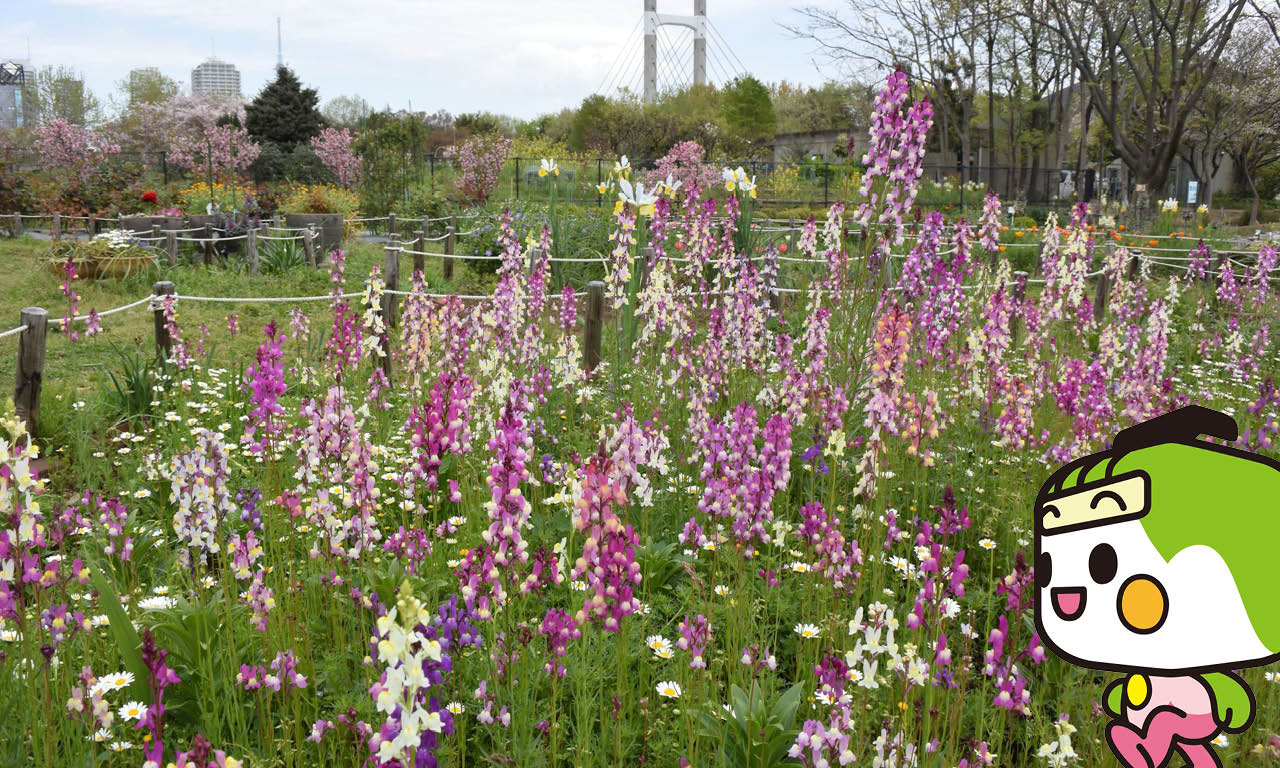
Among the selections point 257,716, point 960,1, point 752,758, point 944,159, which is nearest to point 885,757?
point 752,758

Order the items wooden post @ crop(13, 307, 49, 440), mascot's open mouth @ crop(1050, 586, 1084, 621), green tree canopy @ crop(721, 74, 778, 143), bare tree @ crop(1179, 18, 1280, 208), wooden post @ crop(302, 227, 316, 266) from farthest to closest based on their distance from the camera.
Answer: green tree canopy @ crop(721, 74, 778, 143)
bare tree @ crop(1179, 18, 1280, 208)
wooden post @ crop(302, 227, 316, 266)
wooden post @ crop(13, 307, 49, 440)
mascot's open mouth @ crop(1050, 586, 1084, 621)

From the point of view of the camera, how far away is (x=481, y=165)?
2128cm

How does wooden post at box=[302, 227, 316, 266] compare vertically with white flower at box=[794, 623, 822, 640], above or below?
above

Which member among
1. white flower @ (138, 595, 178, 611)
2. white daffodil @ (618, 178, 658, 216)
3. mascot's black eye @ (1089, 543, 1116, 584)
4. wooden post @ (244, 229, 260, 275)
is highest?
white daffodil @ (618, 178, 658, 216)

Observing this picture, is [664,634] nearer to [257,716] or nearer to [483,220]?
[257,716]

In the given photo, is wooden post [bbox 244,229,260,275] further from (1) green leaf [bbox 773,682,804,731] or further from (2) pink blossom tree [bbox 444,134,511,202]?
(1) green leaf [bbox 773,682,804,731]

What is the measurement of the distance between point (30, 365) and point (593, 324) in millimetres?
3927

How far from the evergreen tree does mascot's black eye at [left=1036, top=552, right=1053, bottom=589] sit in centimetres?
3903

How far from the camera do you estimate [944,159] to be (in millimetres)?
40562

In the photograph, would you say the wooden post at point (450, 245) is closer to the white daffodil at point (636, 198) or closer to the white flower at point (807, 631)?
the white daffodil at point (636, 198)

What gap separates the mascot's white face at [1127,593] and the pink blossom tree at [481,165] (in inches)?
818

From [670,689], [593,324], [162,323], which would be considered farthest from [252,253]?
[670,689]

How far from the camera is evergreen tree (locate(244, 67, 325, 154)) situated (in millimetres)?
36844

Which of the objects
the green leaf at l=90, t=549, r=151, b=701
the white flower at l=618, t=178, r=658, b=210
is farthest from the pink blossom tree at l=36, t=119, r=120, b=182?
the green leaf at l=90, t=549, r=151, b=701
